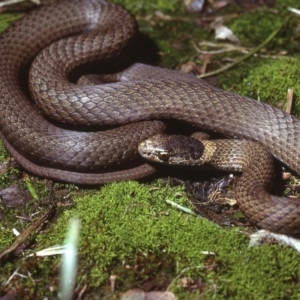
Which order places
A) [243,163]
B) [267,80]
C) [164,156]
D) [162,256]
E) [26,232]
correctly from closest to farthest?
[162,256] → [26,232] → [164,156] → [243,163] → [267,80]

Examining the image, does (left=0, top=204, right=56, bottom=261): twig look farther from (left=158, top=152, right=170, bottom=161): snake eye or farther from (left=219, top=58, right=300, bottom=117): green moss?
(left=219, top=58, right=300, bottom=117): green moss

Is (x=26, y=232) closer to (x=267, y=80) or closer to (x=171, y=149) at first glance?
(x=171, y=149)

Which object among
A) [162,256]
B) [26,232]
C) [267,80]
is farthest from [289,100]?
[26,232]

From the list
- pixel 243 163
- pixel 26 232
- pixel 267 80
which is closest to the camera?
pixel 26 232

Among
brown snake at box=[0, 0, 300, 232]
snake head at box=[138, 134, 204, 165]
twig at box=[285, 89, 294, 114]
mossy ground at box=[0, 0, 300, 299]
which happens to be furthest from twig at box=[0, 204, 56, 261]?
twig at box=[285, 89, 294, 114]

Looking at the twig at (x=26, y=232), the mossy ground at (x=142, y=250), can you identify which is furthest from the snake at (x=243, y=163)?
the twig at (x=26, y=232)

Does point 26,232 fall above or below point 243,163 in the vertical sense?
below
